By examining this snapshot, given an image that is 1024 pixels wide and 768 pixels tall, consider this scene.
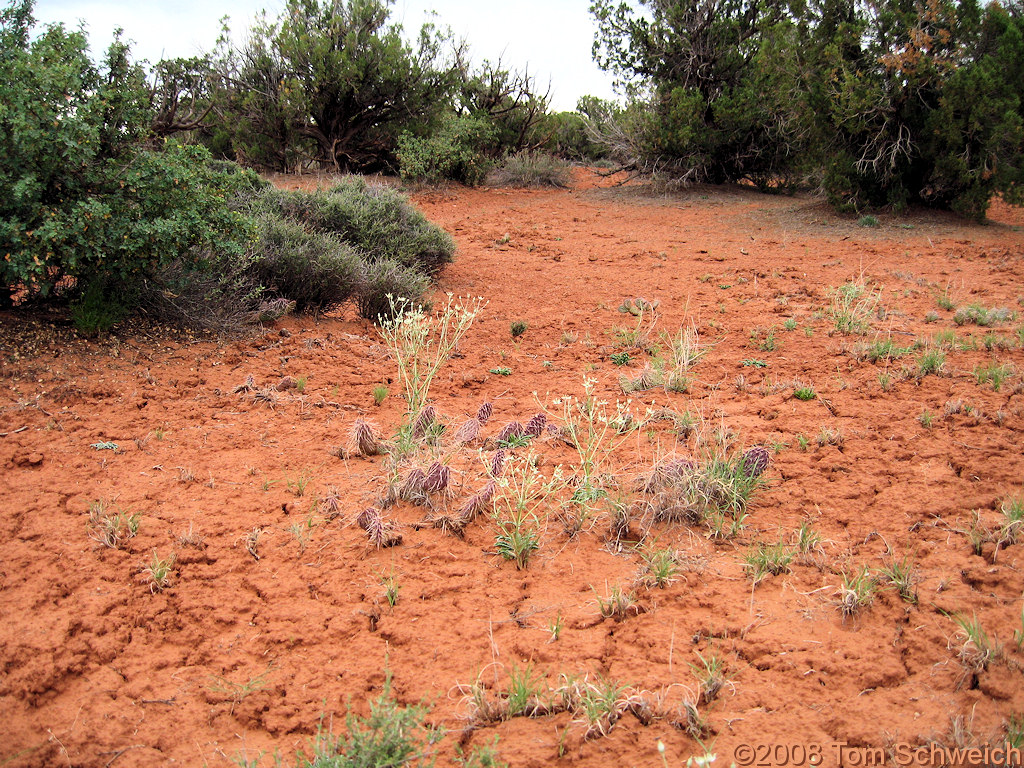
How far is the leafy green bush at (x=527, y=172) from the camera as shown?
49.2 ft

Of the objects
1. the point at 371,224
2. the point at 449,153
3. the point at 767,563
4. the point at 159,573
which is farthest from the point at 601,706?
the point at 449,153

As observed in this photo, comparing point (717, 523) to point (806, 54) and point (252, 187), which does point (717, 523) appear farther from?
point (806, 54)

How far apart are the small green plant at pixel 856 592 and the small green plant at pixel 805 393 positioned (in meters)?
1.83

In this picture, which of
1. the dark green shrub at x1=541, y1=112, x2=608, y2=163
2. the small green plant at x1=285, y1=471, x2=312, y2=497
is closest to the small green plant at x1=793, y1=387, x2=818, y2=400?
the small green plant at x1=285, y1=471, x2=312, y2=497

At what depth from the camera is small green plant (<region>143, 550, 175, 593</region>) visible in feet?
8.64

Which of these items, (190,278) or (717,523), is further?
(190,278)

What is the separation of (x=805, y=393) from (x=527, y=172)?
11.8 meters

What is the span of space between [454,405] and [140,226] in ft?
7.59

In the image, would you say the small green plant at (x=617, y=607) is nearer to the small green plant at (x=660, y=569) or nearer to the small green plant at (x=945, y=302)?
the small green plant at (x=660, y=569)

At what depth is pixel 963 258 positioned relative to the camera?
308 inches

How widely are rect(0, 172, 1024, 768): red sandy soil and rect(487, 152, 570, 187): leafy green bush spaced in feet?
34.3

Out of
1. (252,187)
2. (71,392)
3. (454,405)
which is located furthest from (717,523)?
(252,187)

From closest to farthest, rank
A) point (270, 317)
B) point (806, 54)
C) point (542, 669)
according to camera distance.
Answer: point (542, 669)
point (270, 317)
point (806, 54)

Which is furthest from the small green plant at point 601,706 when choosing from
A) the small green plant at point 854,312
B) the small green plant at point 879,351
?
the small green plant at point 854,312
